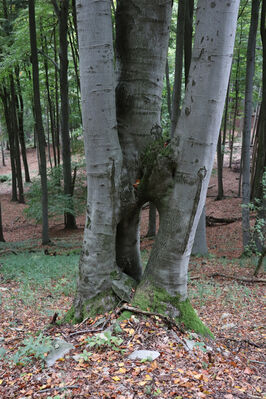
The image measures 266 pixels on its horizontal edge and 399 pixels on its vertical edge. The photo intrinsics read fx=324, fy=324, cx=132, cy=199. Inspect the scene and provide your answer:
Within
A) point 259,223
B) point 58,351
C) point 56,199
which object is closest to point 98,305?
point 58,351

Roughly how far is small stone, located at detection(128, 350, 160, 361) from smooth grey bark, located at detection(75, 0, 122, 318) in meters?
0.68

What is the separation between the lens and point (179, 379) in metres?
2.53

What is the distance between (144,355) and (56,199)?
36.9 ft

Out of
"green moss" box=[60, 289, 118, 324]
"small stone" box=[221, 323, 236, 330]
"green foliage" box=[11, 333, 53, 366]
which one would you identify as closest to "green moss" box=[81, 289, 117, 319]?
"green moss" box=[60, 289, 118, 324]

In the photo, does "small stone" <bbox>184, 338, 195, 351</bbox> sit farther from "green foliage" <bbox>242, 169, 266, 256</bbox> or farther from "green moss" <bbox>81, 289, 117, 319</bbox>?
"green foliage" <bbox>242, 169, 266, 256</bbox>

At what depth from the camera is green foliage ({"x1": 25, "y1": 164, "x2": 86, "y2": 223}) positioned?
43.0 ft

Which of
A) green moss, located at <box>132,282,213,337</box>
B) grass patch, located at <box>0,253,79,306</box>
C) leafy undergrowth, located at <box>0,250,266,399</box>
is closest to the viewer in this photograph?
leafy undergrowth, located at <box>0,250,266,399</box>

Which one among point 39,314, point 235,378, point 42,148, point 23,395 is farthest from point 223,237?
point 23,395

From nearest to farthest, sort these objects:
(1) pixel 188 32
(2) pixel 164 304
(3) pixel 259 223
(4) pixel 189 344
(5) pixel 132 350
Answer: (5) pixel 132 350, (4) pixel 189 344, (2) pixel 164 304, (3) pixel 259 223, (1) pixel 188 32

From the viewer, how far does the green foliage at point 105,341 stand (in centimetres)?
287

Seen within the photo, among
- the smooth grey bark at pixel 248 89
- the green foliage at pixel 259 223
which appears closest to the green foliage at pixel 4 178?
the smooth grey bark at pixel 248 89

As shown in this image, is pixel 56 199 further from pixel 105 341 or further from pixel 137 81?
pixel 105 341

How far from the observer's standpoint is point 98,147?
3.16 metres

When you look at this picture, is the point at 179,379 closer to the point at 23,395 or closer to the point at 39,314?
the point at 23,395
